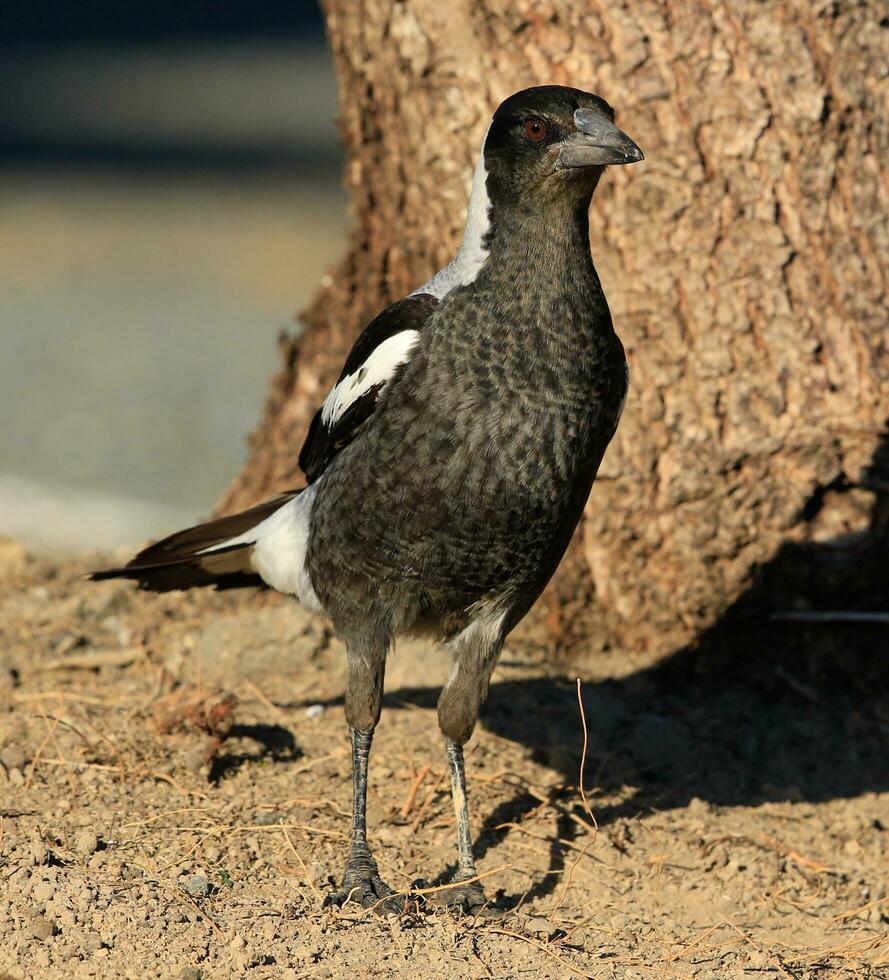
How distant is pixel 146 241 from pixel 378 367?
9765mm

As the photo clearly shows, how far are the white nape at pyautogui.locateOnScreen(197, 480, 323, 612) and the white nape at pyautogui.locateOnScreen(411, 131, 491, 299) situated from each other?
0.62m

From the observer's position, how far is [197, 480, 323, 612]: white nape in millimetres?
3873

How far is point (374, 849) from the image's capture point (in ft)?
12.0

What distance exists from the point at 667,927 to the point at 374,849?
75 cm

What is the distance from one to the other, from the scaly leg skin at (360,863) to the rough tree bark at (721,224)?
1.25 meters

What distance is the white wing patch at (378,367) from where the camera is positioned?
3465mm

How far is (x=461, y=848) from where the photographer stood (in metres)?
3.56

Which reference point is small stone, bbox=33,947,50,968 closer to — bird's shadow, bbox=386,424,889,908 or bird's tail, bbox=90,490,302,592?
bird's tail, bbox=90,490,302,592

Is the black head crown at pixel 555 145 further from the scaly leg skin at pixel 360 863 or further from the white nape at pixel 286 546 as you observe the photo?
the scaly leg skin at pixel 360 863

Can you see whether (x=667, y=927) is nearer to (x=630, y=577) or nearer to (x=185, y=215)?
(x=630, y=577)

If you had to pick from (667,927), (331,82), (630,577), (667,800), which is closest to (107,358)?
(630,577)

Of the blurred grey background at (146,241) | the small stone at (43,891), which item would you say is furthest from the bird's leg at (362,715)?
the blurred grey background at (146,241)

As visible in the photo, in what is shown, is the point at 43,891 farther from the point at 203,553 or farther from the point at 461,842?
the point at 203,553

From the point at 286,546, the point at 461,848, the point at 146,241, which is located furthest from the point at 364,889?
the point at 146,241
